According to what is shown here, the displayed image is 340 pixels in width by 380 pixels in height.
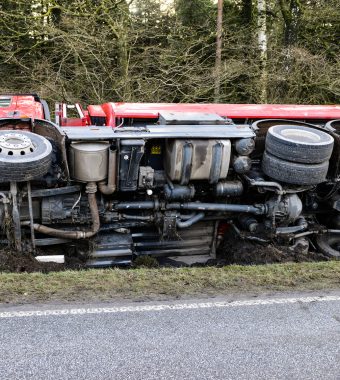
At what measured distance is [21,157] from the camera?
14.8 feet

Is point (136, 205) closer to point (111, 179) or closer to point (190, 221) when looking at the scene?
point (111, 179)

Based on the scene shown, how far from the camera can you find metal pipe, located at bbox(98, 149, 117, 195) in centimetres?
495

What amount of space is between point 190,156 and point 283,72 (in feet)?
31.7

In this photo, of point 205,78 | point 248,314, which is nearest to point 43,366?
point 248,314

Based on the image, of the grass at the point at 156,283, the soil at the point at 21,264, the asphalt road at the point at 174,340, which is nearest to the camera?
the asphalt road at the point at 174,340

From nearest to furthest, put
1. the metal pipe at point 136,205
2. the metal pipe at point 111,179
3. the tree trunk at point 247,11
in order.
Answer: the metal pipe at point 111,179 → the metal pipe at point 136,205 → the tree trunk at point 247,11

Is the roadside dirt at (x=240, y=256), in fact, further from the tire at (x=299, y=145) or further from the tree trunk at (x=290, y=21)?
the tree trunk at (x=290, y=21)

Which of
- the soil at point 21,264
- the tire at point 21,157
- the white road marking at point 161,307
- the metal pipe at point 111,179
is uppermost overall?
the tire at point 21,157

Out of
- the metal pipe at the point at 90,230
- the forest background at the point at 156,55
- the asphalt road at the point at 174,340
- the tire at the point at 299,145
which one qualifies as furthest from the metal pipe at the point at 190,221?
the forest background at the point at 156,55

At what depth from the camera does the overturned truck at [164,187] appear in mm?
4898

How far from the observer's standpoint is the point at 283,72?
536 inches

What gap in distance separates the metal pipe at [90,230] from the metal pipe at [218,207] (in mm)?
857

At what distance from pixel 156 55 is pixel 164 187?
851 cm

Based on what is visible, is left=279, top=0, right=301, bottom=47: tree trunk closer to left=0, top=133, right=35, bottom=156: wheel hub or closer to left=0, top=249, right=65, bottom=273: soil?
left=0, top=133, right=35, bottom=156: wheel hub
